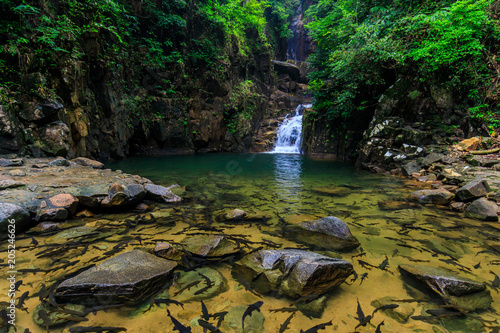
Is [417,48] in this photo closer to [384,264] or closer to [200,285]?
[384,264]

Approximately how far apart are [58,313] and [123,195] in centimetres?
255

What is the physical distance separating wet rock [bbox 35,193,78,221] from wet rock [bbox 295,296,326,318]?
3.67 metres

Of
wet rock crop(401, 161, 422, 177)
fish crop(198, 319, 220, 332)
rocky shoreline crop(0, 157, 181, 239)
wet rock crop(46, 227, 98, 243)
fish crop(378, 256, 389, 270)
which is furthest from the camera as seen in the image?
wet rock crop(401, 161, 422, 177)

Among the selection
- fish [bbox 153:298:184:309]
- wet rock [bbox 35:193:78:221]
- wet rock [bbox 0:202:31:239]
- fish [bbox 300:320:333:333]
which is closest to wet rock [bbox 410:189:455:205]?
fish [bbox 300:320:333:333]

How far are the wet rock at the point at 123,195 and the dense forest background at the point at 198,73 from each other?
392 cm

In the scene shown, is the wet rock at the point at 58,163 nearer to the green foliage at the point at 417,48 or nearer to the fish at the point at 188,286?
the fish at the point at 188,286

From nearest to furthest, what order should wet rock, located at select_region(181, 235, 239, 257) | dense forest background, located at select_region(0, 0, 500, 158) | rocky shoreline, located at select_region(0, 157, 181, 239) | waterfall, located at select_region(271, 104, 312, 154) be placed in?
1. wet rock, located at select_region(181, 235, 239, 257)
2. rocky shoreline, located at select_region(0, 157, 181, 239)
3. dense forest background, located at select_region(0, 0, 500, 158)
4. waterfall, located at select_region(271, 104, 312, 154)

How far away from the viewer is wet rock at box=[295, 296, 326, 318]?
172cm

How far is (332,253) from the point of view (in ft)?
8.70

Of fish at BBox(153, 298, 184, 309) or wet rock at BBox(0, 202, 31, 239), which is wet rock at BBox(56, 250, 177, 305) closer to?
fish at BBox(153, 298, 184, 309)

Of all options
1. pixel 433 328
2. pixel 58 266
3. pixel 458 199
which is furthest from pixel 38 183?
pixel 458 199

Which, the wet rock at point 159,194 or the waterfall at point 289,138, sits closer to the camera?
the wet rock at point 159,194

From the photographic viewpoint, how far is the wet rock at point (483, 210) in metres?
3.67

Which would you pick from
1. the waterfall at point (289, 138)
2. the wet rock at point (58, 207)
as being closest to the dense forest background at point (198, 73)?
the waterfall at point (289, 138)
